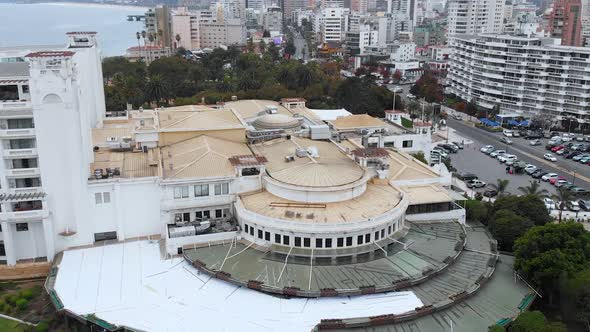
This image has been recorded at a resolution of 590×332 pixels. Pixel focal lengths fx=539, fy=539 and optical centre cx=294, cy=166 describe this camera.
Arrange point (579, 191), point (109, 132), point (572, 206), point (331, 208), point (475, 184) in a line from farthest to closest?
1. point (475, 184)
2. point (579, 191)
3. point (572, 206)
4. point (109, 132)
5. point (331, 208)

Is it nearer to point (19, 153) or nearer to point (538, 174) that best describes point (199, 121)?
point (19, 153)

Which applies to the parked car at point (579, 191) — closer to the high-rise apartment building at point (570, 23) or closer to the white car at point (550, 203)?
the white car at point (550, 203)

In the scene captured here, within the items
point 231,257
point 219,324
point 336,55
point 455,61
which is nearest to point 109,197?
point 231,257

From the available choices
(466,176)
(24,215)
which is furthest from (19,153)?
(466,176)

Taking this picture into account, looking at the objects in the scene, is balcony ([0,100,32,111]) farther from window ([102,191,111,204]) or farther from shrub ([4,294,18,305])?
shrub ([4,294,18,305])

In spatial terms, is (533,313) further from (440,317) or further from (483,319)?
(440,317)

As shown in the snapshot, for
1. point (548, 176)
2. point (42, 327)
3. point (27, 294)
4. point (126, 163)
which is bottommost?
point (548, 176)

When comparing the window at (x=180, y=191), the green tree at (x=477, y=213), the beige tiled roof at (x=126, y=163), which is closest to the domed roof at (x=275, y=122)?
the beige tiled roof at (x=126, y=163)
